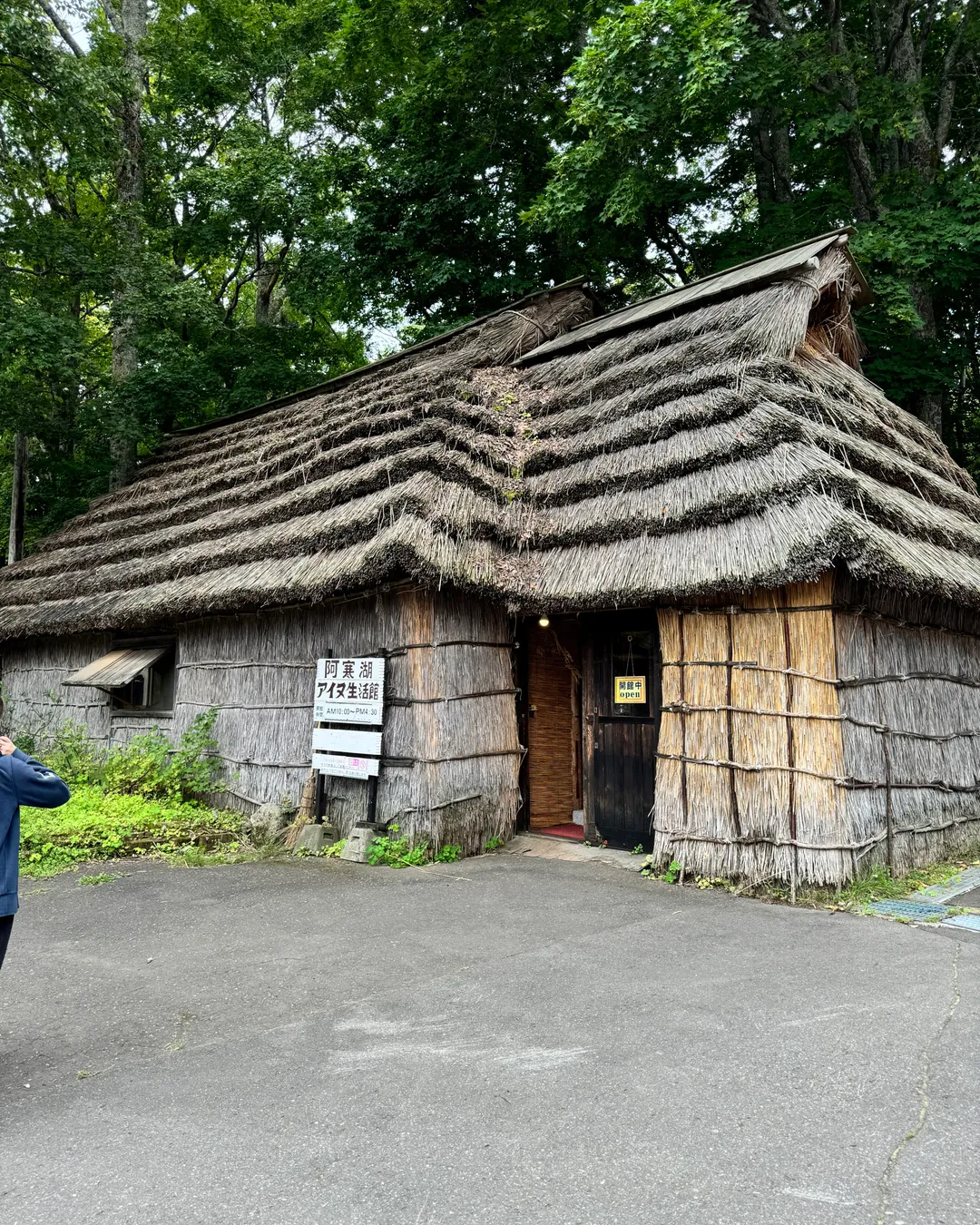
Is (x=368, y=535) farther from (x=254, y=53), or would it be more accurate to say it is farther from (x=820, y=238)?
(x=254, y=53)

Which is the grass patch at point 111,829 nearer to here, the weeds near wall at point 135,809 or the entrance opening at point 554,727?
the weeds near wall at point 135,809

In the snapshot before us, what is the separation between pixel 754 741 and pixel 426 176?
17123mm

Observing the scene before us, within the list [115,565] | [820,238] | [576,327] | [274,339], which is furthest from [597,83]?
[115,565]

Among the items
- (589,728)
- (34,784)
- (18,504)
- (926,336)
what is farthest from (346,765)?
(18,504)

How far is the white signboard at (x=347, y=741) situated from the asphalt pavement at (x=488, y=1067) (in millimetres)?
2012

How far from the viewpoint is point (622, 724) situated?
7.99m

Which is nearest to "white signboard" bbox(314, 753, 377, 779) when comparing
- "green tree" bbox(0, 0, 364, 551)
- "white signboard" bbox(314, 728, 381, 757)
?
"white signboard" bbox(314, 728, 381, 757)

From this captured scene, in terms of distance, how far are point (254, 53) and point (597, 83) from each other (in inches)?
437

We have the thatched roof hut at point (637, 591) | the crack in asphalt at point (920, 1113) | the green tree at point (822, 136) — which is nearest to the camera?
the crack in asphalt at point (920, 1113)

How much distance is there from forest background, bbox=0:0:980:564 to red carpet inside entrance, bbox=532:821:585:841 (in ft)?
33.4

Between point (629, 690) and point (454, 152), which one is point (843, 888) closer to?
point (629, 690)

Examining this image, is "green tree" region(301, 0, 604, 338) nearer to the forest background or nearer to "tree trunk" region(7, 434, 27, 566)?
the forest background

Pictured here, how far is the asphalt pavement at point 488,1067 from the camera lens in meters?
2.64

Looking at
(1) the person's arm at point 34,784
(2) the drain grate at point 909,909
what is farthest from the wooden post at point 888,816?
(1) the person's arm at point 34,784
